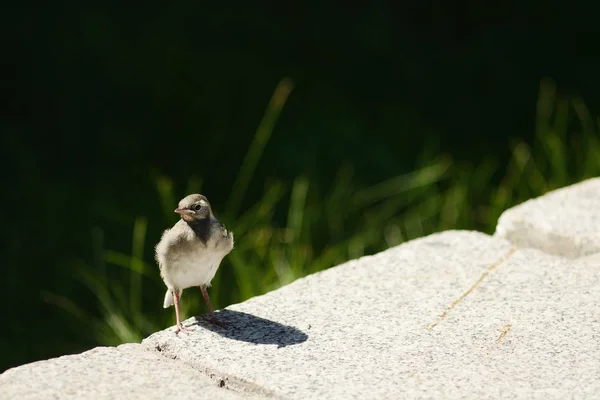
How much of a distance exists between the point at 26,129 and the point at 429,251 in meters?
2.46

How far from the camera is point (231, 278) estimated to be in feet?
11.1

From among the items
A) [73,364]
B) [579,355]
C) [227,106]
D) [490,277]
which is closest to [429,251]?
[490,277]

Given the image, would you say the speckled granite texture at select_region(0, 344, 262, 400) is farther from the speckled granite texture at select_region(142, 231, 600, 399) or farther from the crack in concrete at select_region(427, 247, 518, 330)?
the crack in concrete at select_region(427, 247, 518, 330)

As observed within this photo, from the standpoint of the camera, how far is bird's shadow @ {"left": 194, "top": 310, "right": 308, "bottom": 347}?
1.97 metres

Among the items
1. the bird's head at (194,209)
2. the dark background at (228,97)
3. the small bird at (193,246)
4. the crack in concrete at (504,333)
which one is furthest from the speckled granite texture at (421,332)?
the dark background at (228,97)

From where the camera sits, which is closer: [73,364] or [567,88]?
[73,364]

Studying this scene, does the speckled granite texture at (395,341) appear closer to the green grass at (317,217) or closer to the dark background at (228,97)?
the green grass at (317,217)

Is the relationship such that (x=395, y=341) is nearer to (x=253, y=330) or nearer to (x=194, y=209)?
(x=253, y=330)

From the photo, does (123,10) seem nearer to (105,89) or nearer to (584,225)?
(105,89)

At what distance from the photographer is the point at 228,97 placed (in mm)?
4520

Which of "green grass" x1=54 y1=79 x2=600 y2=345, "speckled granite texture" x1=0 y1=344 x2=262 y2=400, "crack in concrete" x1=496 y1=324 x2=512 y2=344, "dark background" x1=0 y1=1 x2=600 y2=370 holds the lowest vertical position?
"crack in concrete" x1=496 y1=324 x2=512 y2=344

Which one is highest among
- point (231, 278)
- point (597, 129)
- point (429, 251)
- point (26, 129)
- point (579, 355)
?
point (26, 129)

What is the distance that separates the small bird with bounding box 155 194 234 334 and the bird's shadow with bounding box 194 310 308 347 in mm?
27

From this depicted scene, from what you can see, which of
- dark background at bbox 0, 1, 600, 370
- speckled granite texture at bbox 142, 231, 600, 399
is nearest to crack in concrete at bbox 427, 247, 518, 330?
speckled granite texture at bbox 142, 231, 600, 399
